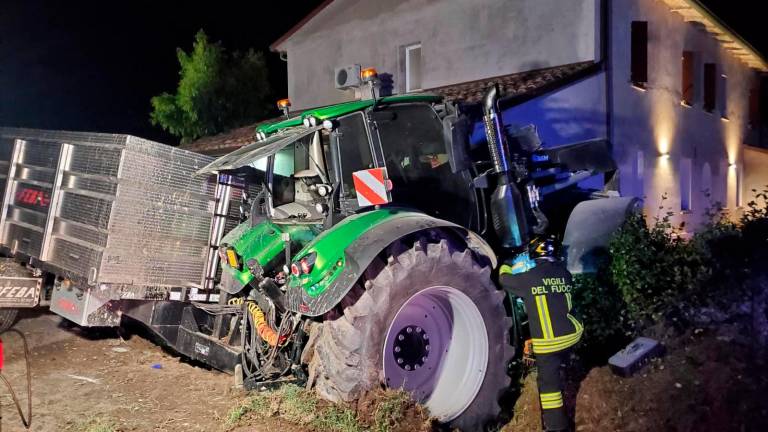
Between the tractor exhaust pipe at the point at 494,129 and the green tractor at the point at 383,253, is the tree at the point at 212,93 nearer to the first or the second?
the green tractor at the point at 383,253

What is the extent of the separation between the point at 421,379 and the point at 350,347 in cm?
89

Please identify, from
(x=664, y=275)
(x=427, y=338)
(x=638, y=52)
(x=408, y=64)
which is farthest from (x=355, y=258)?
(x=408, y=64)

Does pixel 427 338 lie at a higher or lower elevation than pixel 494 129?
lower

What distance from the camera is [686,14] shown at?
13.9 m

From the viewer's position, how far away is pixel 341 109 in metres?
4.61

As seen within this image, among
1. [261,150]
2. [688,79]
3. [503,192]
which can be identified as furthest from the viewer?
[688,79]

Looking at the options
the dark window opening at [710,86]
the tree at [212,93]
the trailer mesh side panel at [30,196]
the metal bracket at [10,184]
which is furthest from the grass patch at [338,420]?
the tree at [212,93]

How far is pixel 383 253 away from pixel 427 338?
0.85 meters

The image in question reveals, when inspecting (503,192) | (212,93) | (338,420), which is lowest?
(338,420)

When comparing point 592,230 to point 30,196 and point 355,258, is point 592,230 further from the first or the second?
point 30,196

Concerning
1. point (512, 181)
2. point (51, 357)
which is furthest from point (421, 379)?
point (51, 357)

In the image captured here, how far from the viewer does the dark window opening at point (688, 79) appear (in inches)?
572

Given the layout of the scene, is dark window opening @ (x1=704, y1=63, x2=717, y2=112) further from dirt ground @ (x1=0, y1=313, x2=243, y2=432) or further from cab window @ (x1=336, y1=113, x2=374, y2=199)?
dirt ground @ (x1=0, y1=313, x2=243, y2=432)

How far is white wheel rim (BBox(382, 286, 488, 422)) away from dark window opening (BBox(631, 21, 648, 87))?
9125 mm
